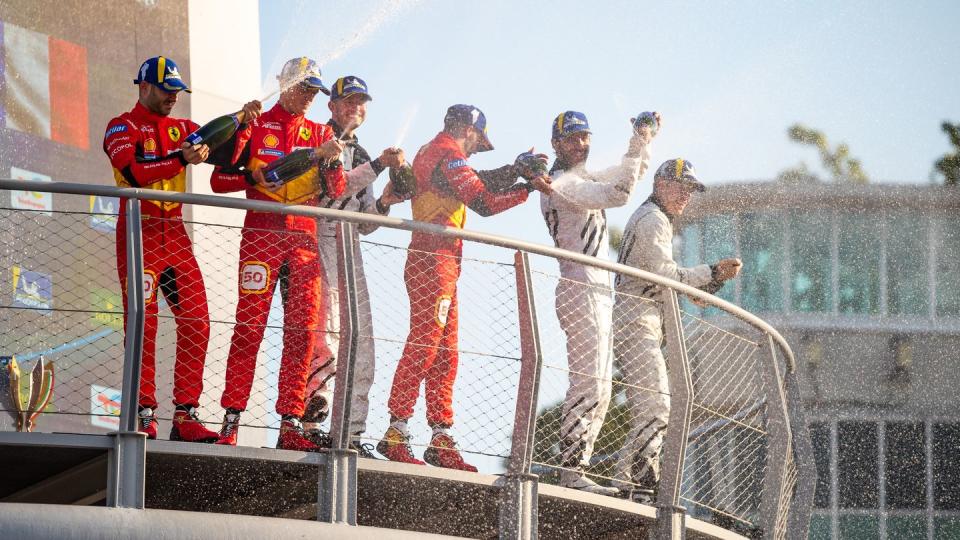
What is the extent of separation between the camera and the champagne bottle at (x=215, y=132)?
8281 millimetres

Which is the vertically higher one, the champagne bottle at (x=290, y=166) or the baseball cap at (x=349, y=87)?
the baseball cap at (x=349, y=87)

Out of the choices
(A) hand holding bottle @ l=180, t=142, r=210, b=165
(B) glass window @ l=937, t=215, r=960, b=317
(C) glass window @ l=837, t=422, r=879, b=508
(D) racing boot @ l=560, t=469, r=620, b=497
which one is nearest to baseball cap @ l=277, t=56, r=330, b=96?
(A) hand holding bottle @ l=180, t=142, r=210, b=165

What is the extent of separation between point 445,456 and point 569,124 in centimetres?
217

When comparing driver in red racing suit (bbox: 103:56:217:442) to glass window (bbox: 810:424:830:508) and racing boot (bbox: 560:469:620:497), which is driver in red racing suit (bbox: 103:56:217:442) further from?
glass window (bbox: 810:424:830:508)

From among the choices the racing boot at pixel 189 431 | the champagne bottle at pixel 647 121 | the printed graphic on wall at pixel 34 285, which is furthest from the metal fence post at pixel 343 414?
the printed graphic on wall at pixel 34 285

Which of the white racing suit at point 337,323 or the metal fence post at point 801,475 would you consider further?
the metal fence post at point 801,475

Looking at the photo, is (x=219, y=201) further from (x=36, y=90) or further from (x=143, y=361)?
(x=36, y=90)

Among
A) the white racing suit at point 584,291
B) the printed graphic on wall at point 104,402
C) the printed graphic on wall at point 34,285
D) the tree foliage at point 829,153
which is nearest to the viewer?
the white racing suit at point 584,291

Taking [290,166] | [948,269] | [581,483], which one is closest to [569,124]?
[290,166]

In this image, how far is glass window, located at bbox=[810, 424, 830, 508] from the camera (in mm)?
22312

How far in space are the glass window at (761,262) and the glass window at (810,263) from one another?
0.19 metres

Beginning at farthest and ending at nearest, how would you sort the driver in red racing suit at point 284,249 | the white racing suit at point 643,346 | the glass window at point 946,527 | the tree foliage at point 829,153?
the tree foliage at point 829,153 → the glass window at point 946,527 → the white racing suit at point 643,346 → the driver in red racing suit at point 284,249

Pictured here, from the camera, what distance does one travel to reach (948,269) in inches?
1005

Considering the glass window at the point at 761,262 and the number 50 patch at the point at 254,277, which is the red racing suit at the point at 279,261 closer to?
the number 50 patch at the point at 254,277
